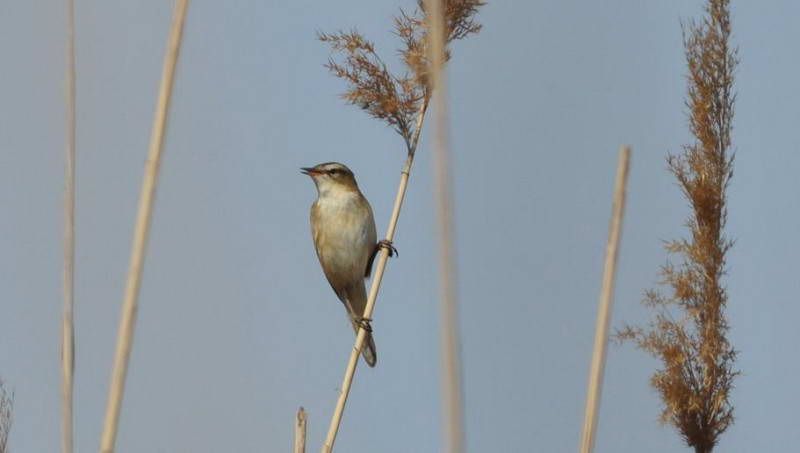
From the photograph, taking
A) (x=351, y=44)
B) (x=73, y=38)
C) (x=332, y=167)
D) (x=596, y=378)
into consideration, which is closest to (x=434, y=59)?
(x=596, y=378)

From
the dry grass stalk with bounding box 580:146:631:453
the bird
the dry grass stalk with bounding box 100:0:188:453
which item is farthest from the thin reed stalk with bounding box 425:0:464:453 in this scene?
the bird

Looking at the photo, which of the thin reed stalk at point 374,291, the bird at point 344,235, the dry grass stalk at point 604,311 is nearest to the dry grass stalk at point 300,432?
the thin reed stalk at point 374,291

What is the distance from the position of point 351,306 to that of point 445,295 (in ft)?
11.3

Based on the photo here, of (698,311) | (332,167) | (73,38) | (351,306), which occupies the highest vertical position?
(332,167)

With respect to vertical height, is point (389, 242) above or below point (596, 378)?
above

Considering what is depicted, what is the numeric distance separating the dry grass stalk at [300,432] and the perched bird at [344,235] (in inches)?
78.1

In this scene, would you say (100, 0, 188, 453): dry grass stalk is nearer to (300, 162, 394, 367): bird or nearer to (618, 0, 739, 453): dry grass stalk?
(618, 0, 739, 453): dry grass stalk

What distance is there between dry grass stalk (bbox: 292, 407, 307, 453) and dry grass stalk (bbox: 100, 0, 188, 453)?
0.75m

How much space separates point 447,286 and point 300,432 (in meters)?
1.13

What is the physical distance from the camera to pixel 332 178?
15.9 feet

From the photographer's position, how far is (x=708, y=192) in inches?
92.1

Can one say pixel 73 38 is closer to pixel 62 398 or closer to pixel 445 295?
pixel 62 398

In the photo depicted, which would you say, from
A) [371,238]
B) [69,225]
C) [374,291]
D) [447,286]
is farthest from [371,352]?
[447,286]

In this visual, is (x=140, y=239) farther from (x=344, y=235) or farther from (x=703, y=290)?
(x=344, y=235)
